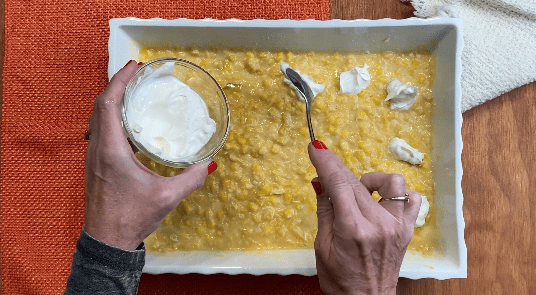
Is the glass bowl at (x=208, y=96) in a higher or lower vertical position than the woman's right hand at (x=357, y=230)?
higher

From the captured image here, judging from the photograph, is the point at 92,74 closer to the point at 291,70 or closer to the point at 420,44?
the point at 291,70

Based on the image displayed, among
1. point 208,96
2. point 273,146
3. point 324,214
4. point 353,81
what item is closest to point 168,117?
point 208,96

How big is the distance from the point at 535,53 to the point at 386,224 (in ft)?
3.10

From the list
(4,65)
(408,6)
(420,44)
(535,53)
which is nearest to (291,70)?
(420,44)

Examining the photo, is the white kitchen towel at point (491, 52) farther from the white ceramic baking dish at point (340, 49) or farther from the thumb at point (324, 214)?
the thumb at point (324, 214)

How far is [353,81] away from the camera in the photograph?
126 cm

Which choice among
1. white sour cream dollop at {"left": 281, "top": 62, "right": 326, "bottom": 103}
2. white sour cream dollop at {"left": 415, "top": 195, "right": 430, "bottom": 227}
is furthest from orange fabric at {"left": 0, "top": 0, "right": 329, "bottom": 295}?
white sour cream dollop at {"left": 415, "top": 195, "right": 430, "bottom": 227}

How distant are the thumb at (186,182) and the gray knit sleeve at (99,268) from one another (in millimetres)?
167

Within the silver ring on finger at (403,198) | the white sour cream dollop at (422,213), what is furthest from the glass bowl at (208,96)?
the white sour cream dollop at (422,213)

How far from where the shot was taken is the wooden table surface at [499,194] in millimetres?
1424

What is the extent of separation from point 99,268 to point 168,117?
0.39m

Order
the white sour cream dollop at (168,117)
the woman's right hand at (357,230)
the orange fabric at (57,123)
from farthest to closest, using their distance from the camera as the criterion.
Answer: the orange fabric at (57,123)
the white sour cream dollop at (168,117)
the woman's right hand at (357,230)

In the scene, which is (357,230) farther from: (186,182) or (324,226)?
(186,182)

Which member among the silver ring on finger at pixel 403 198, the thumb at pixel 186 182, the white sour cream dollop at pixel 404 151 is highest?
the white sour cream dollop at pixel 404 151
